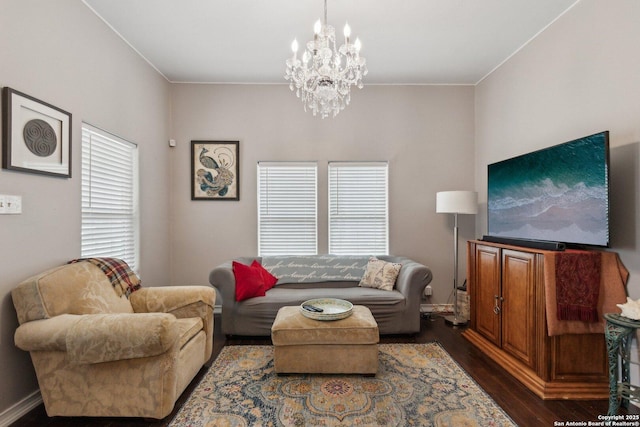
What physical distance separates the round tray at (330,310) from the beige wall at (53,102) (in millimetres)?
1924

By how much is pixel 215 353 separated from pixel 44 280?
1.52 meters

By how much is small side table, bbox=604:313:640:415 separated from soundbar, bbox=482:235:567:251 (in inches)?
20.1

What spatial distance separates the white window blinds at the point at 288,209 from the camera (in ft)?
13.5

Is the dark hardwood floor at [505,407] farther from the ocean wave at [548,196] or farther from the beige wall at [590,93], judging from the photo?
the ocean wave at [548,196]

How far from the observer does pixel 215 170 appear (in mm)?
4043

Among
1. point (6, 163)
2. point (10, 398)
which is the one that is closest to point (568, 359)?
point (10, 398)

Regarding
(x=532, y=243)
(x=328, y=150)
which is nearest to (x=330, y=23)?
(x=328, y=150)

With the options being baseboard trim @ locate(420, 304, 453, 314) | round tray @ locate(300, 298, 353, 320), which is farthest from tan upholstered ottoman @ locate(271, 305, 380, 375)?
baseboard trim @ locate(420, 304, 453, 314)

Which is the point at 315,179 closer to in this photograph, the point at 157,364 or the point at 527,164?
the point at 527,164

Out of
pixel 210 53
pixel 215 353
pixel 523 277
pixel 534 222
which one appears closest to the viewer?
pixel 523 277

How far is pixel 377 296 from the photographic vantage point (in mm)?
3234

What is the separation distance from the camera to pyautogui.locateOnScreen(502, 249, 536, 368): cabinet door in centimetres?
235

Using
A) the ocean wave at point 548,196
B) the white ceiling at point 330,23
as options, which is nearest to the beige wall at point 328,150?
the white ceiling at point 330,23

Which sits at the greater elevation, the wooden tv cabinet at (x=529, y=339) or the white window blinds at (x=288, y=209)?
the white window blinds at (x=288, y=209)
